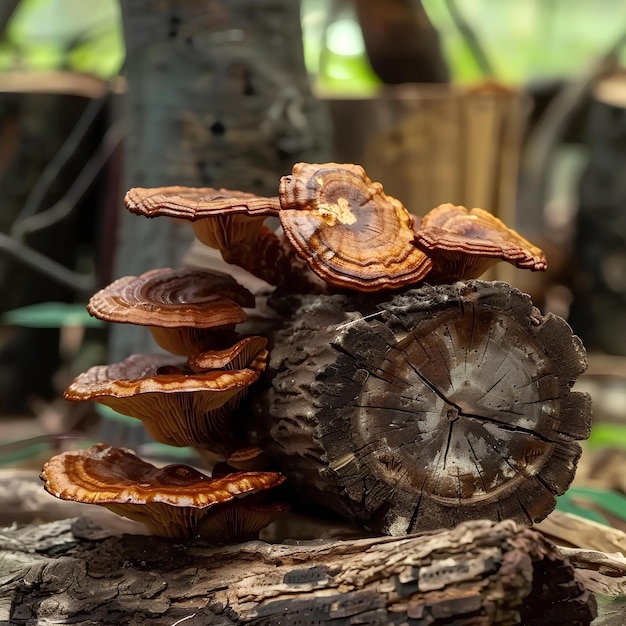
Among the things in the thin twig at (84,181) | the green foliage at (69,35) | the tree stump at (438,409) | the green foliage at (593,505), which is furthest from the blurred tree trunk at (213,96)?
the green foliage at (69,35)

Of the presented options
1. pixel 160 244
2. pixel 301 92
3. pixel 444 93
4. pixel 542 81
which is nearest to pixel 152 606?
pixel 160 244

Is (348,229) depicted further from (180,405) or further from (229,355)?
(180,405)

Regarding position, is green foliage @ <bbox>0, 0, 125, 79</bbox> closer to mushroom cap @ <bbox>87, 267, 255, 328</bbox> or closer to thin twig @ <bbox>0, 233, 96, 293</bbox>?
thin twig @ <bbox>0, 233, 96, 293</bbox>

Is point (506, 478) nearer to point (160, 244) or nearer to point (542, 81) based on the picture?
point (160, 244)

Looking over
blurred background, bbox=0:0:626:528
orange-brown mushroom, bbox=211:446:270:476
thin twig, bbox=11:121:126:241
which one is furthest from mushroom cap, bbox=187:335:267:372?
thin twig, bbox=11:121:126:241

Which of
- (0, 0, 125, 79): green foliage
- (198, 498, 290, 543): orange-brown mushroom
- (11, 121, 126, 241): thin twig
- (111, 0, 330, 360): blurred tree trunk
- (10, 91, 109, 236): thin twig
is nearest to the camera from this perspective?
(198, 498, 290, 543): orange-brown mushroom

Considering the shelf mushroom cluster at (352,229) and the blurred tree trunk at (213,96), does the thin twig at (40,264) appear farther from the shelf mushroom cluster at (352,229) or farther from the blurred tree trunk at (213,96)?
the shelf mushroom cluster at (352,229)
